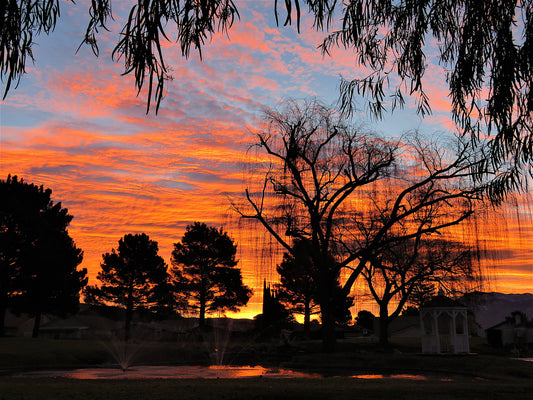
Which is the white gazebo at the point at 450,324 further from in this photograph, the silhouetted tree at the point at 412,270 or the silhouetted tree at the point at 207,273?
the silhouetted tree at the point at 207,273

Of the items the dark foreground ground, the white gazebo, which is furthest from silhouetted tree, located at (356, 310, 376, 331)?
the white gazebo

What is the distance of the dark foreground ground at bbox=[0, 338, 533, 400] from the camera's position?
1062 centimetres

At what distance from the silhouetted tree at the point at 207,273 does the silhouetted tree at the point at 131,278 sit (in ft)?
8.48

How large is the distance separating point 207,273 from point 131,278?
348 inches

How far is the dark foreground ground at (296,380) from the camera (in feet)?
34.9

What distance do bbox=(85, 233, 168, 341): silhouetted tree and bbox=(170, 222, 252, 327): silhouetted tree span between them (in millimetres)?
2584

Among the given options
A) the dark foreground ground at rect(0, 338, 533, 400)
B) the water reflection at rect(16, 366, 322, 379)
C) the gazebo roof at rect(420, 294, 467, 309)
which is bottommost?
the water reflection at rect(16, 366, 322, 379)

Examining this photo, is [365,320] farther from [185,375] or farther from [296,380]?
[296,380]

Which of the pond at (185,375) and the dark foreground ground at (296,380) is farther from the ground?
the dark foreground ground at (296,380)

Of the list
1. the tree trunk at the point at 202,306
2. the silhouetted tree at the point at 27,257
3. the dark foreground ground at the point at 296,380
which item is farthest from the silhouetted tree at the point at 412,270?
the tree trunk at the point at 202,306

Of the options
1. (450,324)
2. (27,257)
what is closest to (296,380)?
(450,324)

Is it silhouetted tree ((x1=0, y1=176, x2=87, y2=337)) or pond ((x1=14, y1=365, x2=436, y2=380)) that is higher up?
silhouetted tree ((x1=0, y1=176, x2=87, y2=337))

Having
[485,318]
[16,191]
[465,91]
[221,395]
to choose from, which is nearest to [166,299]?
[16,191]

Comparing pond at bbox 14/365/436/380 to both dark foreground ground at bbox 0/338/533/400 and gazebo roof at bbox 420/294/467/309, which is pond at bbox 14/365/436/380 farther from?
gazebo roof at bbox 420/294/467/309
